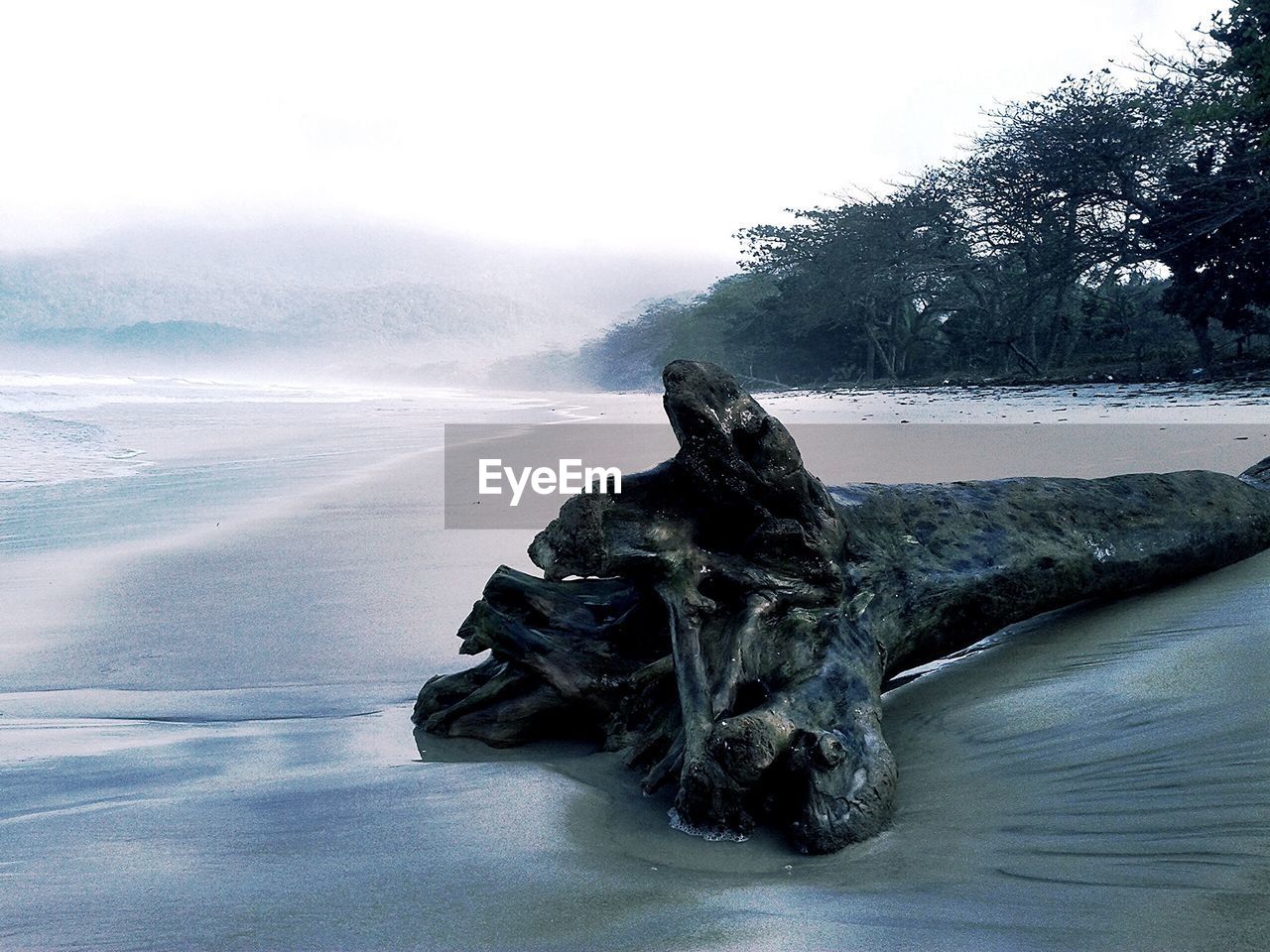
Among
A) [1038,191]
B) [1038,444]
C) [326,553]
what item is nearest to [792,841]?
[326,553]

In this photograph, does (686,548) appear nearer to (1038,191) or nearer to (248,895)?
(248,895)

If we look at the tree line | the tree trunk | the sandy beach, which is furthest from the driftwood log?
the tree trunk

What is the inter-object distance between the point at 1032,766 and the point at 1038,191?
2307 cm

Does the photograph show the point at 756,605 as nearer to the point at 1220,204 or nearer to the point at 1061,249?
the point at 1220,204

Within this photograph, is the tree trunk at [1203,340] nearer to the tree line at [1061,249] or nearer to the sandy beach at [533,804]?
the tree line at [1061,249]

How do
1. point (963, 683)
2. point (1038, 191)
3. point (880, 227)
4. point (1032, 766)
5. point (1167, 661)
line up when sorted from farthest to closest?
point (880, 227), point (1038, 191), point (963, 683), point (1167, 661), point (1032, 766)

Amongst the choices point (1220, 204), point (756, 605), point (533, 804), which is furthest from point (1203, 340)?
point (533, 804)

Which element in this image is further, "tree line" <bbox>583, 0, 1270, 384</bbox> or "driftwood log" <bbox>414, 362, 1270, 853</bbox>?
"tree line" <bbox>583, 0, 1270, 384</bbox>

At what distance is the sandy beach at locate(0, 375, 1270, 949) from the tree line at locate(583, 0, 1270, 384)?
47.5ft

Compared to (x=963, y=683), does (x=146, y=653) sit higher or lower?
lower

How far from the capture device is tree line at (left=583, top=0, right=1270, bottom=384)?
1752 cm

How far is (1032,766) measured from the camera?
5.81 feet

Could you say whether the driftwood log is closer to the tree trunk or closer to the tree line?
the tree line

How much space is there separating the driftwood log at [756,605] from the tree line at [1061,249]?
1405 centimetres
